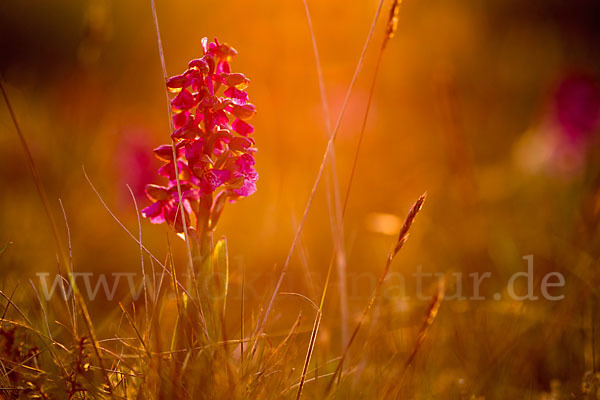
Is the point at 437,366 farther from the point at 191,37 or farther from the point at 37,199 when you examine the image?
the point at 191,37

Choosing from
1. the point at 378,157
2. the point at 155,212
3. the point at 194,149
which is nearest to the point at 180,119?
the point at 194,149

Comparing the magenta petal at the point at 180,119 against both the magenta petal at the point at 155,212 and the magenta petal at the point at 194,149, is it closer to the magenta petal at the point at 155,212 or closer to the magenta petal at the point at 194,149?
the magenta petal at the point at 194,149

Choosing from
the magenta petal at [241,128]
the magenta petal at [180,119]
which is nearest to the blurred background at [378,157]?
the magenta petal at [241,128]

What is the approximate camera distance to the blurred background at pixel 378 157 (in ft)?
6.14

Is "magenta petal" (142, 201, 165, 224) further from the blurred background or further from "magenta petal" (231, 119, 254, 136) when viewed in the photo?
the blurred background

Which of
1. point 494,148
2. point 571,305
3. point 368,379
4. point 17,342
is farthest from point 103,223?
point 494,148

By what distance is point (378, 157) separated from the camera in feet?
15.1

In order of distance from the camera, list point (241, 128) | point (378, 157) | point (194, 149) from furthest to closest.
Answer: point (378, 157) < point (241, 128) < point (194, 149)

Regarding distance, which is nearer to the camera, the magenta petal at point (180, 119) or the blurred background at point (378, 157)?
the magenta petal at point (180, 119)

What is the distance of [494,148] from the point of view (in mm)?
4656

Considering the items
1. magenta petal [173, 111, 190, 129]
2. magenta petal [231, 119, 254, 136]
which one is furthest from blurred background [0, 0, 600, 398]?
magenta petal [173, 111, 190, 129]

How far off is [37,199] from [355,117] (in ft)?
8.58

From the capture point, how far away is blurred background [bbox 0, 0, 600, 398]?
1.87 meters

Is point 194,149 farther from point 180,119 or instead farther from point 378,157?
point 378,157
